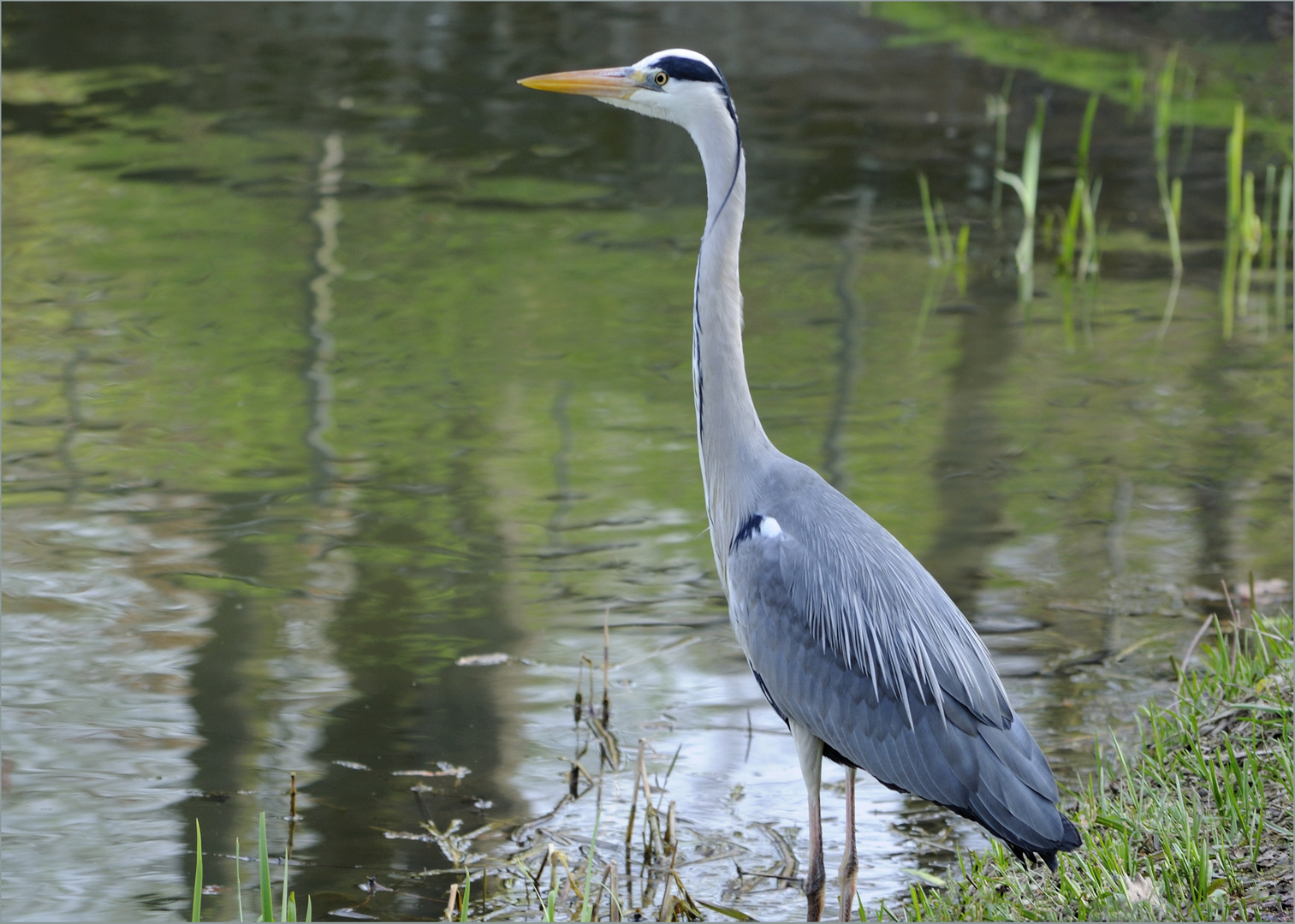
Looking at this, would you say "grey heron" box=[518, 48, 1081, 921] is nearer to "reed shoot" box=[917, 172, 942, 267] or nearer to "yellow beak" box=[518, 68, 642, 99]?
"yellow beak" box=[518, 68, 642, 99]

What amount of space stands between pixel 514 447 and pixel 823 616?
404 cm

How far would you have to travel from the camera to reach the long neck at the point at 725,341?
162 inches

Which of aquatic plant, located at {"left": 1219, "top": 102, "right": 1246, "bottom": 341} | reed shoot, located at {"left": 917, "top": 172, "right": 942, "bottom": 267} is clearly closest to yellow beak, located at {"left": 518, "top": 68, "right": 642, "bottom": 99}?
reed shoot, located at {"left": 917, "top": 172, "right": 942, "bottom": 267}

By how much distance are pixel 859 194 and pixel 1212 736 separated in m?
8.40

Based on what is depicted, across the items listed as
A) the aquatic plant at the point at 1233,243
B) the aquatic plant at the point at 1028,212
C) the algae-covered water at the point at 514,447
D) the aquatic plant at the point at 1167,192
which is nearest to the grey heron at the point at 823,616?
the algae-covered water at the point at 514,447

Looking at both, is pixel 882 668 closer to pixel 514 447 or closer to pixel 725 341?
pixel 725 341

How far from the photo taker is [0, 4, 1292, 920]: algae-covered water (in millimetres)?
4688

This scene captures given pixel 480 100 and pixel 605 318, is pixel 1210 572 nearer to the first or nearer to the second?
pixel 605 318

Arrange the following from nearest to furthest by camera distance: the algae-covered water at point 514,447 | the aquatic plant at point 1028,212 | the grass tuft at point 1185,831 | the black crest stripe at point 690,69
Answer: the grass tuft at point 1185,831 < the black crest stripe at point 690,69 < the algae-covered water at point 514,447 < the aquatic plant at point 1028,212

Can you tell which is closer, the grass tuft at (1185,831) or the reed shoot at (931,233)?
the grass tuft at (1185,831)

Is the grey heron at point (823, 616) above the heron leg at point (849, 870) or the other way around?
above

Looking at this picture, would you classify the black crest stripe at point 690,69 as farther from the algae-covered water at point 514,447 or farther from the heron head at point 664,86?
the algae-covered water at point 514,447

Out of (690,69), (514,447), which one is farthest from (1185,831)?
(514,447)

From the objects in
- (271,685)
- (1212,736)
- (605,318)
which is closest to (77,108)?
(605,318)
